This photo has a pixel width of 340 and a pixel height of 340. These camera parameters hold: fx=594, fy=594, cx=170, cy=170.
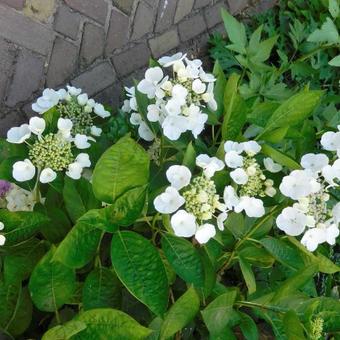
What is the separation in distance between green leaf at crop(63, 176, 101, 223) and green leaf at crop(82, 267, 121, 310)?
0.57 ft

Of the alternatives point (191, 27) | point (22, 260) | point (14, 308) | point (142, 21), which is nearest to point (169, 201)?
point (22, 260)

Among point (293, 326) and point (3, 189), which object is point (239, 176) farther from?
point (3, 189)

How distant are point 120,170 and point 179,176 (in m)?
0.15

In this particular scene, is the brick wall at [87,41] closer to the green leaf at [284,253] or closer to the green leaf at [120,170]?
the green leaf at [120,170]

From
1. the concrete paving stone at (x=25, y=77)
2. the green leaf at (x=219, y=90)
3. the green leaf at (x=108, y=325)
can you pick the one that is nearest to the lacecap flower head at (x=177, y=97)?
the green leaf at (x=219, y=90)

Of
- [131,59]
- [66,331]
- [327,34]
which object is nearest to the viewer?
[66,331]

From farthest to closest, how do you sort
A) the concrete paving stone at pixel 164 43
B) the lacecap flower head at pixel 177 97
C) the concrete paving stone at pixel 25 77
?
the concrete paving stone at pixel 164 43, the concrete paving stone at pixel 25 77, the lacecap flower head at pixel 177 97

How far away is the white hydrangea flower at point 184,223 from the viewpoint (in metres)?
1.44

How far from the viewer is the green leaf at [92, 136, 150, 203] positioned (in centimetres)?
142

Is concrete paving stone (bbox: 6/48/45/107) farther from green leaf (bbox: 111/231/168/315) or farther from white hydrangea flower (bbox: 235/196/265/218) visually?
white hydrangea flower (bbox: 235/196/265/218)

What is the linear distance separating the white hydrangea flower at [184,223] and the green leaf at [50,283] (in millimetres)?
325

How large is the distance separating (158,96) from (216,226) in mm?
384

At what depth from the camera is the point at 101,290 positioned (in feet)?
5.30

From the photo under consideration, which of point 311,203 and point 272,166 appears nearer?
point 311,203
